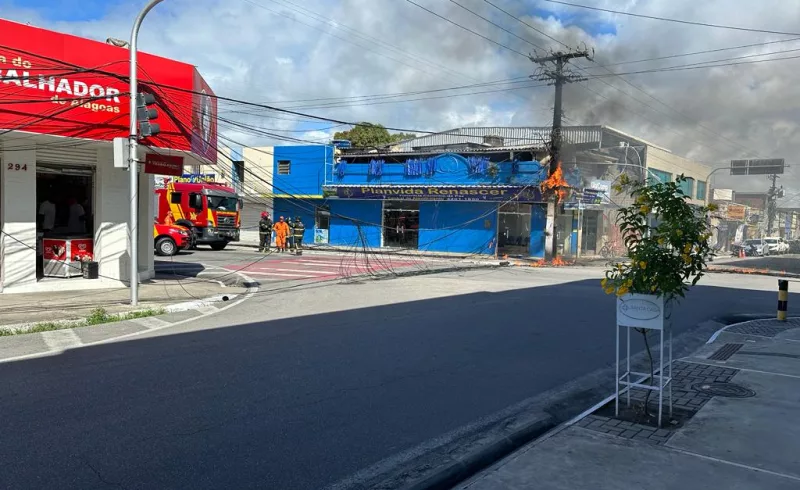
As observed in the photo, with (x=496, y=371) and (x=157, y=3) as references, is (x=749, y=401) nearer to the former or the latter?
(x=496, y=371)

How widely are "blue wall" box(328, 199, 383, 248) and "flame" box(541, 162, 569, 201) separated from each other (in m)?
10.9

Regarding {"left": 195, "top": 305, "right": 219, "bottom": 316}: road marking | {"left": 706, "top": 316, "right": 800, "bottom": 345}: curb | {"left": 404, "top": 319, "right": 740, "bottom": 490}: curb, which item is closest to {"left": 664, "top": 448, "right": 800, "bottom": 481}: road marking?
{"left": 404, "top": 319, "right": 740, "bottom": 490}: curb

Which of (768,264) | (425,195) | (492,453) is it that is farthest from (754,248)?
(492,453)

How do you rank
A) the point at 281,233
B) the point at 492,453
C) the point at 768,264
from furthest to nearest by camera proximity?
1. the point at 768,264
2. the point at 281,233
3. the point at 492,453

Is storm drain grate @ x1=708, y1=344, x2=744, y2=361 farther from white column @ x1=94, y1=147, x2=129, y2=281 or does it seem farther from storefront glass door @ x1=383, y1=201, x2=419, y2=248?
storefront glass door @ x1=383, y1=201, x2=419, y2=248

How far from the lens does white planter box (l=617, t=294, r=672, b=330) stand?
4984 millimetres

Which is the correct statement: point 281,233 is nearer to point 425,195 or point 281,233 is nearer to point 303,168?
point 425,195

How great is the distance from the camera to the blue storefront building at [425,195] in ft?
98.5

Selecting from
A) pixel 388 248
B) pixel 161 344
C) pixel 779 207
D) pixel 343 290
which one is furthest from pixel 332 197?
pixel 779 207

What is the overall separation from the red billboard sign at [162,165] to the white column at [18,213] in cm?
269

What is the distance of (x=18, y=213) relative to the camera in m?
12.1

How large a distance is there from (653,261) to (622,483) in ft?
6.22

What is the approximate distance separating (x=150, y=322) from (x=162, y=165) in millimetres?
3502

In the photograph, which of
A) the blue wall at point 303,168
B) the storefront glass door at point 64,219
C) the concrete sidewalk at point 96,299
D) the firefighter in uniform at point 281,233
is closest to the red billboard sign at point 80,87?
the storefront glass door at point 64,219
